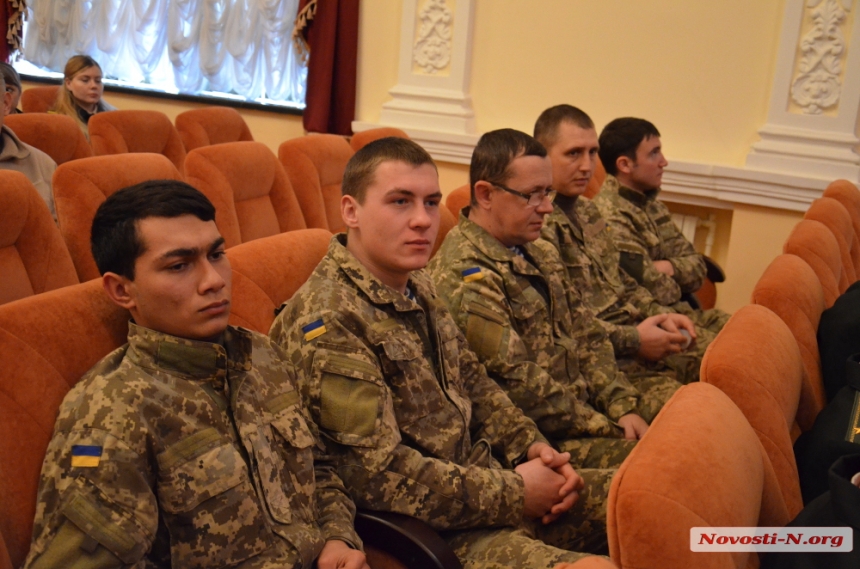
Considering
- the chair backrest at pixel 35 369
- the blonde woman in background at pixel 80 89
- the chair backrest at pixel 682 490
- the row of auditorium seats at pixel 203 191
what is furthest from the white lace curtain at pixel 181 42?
the chair backrest at pixel 682 490

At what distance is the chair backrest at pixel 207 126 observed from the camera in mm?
4348

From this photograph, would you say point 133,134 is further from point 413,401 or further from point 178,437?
point 178,437

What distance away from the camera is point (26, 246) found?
6.60 ft

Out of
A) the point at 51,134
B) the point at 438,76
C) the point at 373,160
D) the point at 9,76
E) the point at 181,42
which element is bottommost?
the point at 51,134

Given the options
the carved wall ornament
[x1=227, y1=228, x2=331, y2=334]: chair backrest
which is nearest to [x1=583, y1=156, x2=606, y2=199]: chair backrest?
the carved wall ornament

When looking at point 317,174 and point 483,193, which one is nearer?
point 483,193

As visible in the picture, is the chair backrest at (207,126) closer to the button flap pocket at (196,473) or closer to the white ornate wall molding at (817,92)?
the white ornate wall molding at (817,92)

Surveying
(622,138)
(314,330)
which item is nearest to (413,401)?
(314,330)

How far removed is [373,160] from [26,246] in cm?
94

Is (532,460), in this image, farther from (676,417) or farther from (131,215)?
(131,215)

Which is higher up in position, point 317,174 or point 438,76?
point 438,76

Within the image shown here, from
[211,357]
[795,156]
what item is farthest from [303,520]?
[795,156]

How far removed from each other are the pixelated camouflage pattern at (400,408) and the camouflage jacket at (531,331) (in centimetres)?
22

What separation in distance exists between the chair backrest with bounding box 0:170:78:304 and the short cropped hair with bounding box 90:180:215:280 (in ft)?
2.46
